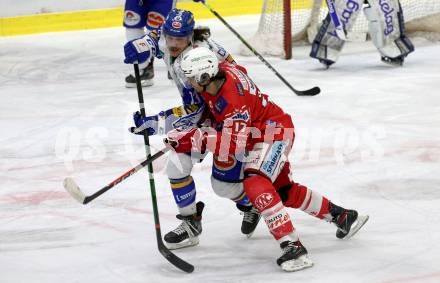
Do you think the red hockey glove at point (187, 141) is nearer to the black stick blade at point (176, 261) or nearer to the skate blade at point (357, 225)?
the black stick blade at point (176, 261)

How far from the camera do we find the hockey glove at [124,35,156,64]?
311cm

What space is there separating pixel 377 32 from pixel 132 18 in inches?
70.3

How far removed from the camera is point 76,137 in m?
4.68

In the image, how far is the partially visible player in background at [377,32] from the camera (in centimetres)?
601

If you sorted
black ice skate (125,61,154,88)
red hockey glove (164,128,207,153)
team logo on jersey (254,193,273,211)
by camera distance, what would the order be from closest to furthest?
team logo on jersey (254,193,273,211), red hockey glove (164,128,207,153), black ice skate (125,61,154,88)

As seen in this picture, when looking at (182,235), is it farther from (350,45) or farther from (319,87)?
(350,45)

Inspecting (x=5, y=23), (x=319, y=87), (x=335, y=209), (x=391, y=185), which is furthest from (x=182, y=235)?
(x=5, y=23)

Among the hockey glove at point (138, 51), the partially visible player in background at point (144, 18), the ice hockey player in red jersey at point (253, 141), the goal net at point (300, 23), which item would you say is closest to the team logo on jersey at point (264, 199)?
the ice hockey player in red jersey at point (253, 141)

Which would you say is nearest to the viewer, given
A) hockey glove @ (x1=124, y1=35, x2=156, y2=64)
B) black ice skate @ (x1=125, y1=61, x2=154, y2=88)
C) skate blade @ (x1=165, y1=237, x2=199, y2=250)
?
skate blade @ (x1=165, y1=237, x2=199, y2=250)

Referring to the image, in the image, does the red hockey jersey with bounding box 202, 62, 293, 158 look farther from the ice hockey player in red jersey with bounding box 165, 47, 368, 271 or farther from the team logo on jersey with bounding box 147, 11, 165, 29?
the team logo on jersey with bounding box 147, 11, 165, 29

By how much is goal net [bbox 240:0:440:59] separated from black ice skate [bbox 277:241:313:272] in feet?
13.2

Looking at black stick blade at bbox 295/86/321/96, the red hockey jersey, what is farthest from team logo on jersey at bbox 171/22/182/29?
black stick blade at bbox 295/86/321/96

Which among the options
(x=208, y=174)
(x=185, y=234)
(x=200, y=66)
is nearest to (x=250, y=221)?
(x=185, y=234)

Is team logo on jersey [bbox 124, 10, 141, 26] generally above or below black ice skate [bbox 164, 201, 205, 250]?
below
